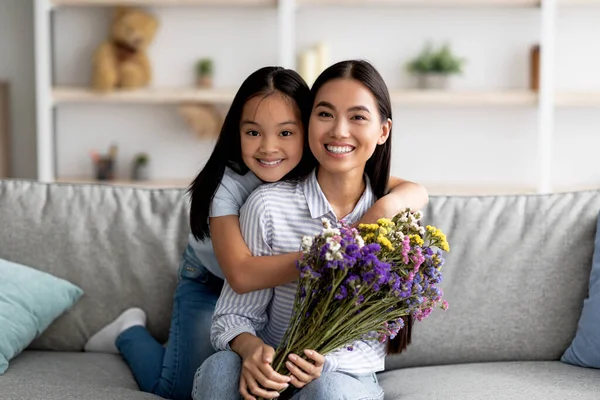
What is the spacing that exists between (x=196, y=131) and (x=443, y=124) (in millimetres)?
1491

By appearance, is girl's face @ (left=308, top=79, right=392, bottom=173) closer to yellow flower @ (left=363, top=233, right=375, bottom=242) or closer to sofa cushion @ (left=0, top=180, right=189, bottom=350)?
yellow flower @ (left=363, top=233, right=375, bottom=242)

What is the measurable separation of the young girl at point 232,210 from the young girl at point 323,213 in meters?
0.06

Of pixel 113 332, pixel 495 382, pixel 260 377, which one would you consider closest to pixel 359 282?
pixel 260 377

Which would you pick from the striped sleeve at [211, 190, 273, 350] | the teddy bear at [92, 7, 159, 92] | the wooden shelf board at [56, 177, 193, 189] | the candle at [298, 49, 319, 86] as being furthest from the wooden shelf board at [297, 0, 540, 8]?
the striped sleeve at [211, 190, 273, 350]

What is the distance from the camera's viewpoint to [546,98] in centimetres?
450

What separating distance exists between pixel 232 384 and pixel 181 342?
47 cm

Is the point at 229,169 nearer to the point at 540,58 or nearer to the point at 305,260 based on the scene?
the point at 305,260

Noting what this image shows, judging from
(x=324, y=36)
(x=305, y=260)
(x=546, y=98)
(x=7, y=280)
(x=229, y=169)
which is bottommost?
(x=7, y=280)

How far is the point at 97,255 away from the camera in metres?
2.29

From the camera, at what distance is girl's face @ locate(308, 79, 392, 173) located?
5.81ft

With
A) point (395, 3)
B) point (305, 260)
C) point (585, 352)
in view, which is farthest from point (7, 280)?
point (395, 3)

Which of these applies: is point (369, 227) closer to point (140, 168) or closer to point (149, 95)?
point (149, 95)

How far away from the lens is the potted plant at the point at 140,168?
16.2ft

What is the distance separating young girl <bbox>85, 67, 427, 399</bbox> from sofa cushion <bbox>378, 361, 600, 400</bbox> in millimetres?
434
